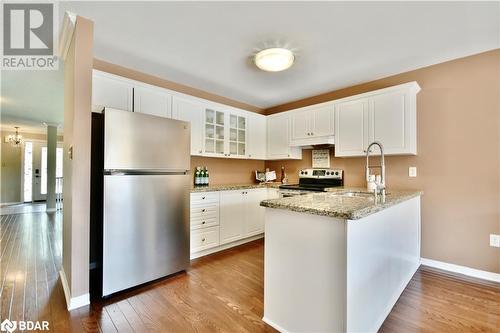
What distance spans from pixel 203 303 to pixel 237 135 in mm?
2610

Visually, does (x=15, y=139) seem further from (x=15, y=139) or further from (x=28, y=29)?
(x=28, y=29)

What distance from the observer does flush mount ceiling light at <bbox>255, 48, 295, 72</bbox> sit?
234cm

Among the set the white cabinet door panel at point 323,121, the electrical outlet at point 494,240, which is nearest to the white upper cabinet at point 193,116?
the white cabinet door panel at point 323,121

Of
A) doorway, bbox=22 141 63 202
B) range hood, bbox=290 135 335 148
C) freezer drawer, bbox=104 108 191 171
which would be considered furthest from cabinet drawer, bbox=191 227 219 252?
doorway, bbox=22 141 63 202

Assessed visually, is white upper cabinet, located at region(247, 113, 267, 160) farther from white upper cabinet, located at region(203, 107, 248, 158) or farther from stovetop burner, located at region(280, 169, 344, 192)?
stovetop burner, located at region(280, 169, 344, 192)

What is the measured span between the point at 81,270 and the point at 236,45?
245cm

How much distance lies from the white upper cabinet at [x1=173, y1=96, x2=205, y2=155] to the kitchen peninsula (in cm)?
196

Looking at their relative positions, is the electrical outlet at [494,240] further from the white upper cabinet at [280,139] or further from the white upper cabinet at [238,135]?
the white upper cabinet at [238,135]

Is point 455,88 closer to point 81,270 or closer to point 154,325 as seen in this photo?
point 154,325

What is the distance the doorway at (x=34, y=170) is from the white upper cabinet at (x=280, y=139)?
7.07 meters

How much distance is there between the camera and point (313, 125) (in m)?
3.54

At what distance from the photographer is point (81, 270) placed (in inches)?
72.9

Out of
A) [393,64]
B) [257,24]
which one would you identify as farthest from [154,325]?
[393,64]

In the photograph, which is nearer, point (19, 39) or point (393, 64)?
point (19, 39)
